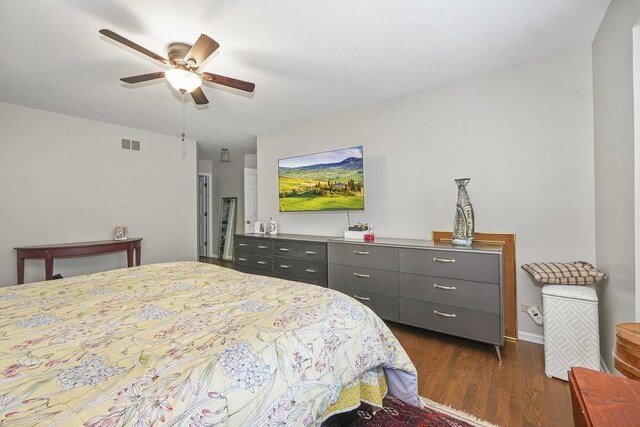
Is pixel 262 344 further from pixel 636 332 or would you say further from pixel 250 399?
pixel 636 332

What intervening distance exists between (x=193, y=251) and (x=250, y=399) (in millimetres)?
4669

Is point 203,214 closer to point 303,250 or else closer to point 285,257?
point 285,257

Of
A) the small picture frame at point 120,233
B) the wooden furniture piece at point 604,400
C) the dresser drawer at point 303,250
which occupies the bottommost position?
the wooden furniture piece at point 604,400

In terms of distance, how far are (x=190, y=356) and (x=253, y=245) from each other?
2.94 m

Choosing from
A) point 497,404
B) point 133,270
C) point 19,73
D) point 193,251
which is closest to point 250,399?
point 497,404

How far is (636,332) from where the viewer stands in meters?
0.94

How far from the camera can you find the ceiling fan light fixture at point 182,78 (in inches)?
78.2

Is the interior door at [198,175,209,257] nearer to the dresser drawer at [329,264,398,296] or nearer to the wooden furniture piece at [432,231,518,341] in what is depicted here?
the dresser drawer at [329,264,398,296]

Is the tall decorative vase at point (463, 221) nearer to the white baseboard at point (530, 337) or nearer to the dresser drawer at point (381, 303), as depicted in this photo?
the dresser drawer at point (381, 303)

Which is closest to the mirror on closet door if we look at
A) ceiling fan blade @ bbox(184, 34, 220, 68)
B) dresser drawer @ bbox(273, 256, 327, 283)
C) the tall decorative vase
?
dresser drawer @ bbox(273, 256, 327, 283)

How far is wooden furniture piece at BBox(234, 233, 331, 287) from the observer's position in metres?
3.15

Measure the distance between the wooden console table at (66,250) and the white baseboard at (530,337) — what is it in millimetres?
4689

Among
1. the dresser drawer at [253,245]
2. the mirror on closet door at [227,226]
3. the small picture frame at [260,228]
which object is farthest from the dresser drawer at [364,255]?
the mirror on closet door at [227,226]

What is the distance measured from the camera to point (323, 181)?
359 centimetres
